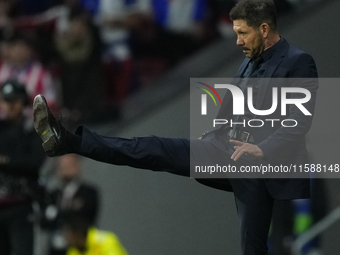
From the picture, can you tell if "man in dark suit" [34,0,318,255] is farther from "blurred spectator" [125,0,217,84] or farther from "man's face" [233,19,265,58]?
"blurred spectator" [125,0,217,84]

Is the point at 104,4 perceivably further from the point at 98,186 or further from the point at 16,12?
the point at 98,186

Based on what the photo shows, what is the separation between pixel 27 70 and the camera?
8.35 m

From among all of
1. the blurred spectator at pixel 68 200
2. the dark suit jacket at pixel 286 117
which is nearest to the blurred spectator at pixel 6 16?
the blurred spectator at pixel 68 200

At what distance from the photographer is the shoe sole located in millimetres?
4773

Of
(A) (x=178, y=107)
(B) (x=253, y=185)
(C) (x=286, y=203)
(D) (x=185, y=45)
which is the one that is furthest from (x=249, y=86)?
(D) (x=185, y=45)

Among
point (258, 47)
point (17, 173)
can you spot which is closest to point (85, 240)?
point (17, 173)

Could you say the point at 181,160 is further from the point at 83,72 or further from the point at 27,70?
the point at 27,70

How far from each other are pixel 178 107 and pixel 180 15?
1.31 meters

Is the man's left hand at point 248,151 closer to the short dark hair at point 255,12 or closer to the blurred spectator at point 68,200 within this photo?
the short dark hair at point 255,12

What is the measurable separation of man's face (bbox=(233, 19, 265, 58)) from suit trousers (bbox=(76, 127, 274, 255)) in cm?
62

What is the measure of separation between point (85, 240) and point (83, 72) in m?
1.89

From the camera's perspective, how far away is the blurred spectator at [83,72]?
8.33 m

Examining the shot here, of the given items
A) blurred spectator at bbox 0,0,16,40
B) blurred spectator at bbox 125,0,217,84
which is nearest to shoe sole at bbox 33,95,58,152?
blurred spectator at bbox 125,0,217,84

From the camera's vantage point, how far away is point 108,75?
8.77 meters
